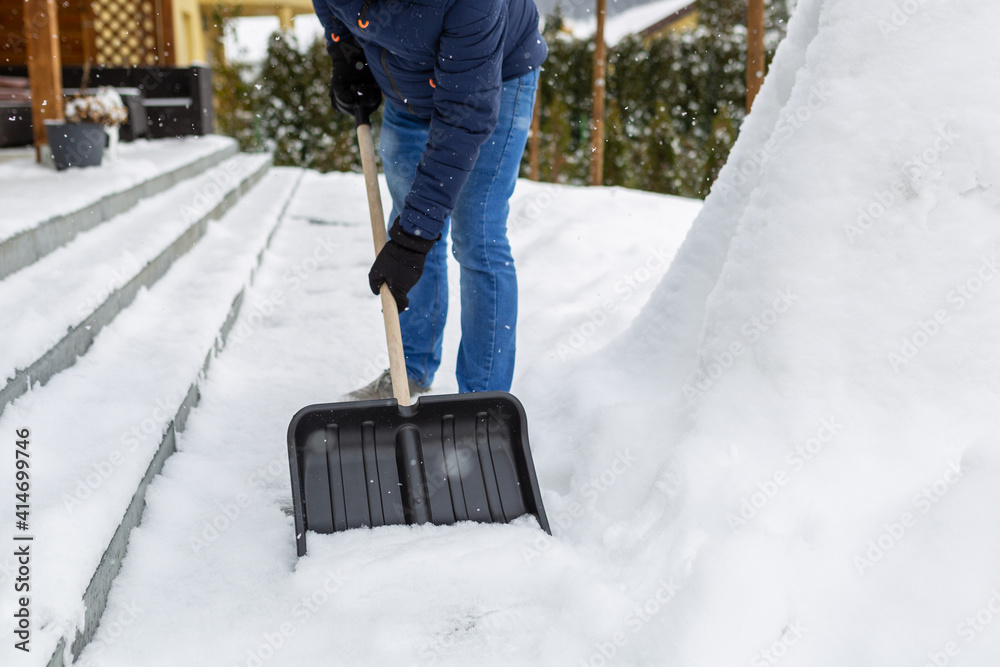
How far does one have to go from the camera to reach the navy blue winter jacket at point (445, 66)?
157 cm

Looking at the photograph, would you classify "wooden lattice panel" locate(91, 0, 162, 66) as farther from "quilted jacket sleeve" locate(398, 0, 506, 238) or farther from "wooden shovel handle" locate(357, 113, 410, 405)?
"quilted jacket sleeve" locate(398, 0, 506, 238)

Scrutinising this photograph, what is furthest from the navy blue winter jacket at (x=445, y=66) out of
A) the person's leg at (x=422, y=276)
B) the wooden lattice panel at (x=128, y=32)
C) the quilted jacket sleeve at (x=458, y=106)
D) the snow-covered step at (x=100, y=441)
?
the wooden lattice panel at (x=128, y=32)

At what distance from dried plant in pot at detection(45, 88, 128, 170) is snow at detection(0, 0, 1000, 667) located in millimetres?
2860

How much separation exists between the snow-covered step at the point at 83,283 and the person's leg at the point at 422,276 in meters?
0.86

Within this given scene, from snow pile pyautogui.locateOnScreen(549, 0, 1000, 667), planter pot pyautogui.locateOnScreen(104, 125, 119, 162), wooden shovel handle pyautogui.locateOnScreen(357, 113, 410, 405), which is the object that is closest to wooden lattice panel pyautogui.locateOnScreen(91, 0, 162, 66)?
planter pot pyautogui.locateOnScreen(104, 125, 119, 162)

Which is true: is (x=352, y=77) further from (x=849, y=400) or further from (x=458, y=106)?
(x=849, y=400)

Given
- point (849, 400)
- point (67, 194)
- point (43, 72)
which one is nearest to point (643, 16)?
point (43, 72)

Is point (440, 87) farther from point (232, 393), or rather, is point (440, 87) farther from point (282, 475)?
point (232, 393)

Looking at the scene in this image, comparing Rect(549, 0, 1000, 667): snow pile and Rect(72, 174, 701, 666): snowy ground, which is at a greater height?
Rect(549, 0, 1000, 667): snow pile

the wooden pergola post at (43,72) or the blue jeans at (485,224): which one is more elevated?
the wooden pergola post at (43,72)

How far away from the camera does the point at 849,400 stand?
151cm

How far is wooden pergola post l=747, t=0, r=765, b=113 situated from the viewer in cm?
432

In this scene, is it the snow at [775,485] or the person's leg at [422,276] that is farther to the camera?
the person's leg at [422,276]

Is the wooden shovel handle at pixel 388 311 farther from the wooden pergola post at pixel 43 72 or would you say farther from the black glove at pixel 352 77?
the wooden pergola post at pixel 43 72
